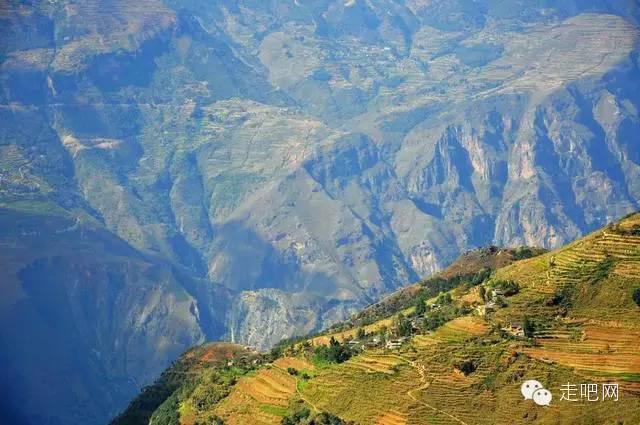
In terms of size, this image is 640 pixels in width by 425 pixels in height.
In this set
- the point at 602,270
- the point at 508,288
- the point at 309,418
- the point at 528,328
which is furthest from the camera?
the point at 508,288

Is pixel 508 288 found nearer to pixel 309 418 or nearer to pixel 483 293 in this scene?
pixel 483 293

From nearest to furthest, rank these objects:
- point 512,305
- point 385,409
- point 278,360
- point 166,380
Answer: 1. point 385,409
2. point 512,305
3. point 278,360
4. point 166,380

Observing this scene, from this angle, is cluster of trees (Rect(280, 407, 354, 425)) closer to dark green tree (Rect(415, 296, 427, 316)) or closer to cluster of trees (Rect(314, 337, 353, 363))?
cluster of trees (Rect(314, 337, 353, 363))

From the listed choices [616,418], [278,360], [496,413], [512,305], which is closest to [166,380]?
[278,360]

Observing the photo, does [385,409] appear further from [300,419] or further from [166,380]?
[166,380]

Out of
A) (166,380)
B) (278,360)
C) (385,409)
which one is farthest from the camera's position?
(166,380)

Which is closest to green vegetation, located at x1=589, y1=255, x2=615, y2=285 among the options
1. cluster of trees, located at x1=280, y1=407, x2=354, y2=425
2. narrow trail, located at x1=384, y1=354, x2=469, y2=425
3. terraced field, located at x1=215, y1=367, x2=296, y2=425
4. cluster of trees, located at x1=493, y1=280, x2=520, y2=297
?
cluster of trees, located at x1=493, y1=280, x2=520, y2=297

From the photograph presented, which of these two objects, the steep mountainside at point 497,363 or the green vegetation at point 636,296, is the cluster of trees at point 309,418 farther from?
the green vegetation at point 636,296

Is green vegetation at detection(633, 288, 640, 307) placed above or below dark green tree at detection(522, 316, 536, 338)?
above

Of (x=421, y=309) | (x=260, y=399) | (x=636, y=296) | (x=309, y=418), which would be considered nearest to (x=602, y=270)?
(x=636, y=296)
